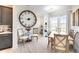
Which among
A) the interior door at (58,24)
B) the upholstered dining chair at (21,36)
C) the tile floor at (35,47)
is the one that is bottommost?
the tile floor at (35,47)

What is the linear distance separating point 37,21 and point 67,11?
1016 mm

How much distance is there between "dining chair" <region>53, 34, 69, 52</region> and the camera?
385 cm

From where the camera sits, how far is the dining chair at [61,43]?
385cm

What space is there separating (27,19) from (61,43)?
1.35 metres

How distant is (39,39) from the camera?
13.4ft

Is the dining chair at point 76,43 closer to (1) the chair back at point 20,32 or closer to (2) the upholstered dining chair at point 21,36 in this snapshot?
(2) the upholstered dining chair at point 21,36

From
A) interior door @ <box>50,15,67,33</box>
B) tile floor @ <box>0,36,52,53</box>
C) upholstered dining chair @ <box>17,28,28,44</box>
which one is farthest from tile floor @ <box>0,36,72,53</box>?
interior door @ <box>50,15,67,33</box>

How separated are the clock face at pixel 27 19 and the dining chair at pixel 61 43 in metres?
0.88

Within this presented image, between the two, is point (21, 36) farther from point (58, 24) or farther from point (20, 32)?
point (58, 24)

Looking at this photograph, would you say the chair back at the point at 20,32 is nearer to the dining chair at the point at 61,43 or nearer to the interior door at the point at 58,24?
the interior door at the point at 58,24

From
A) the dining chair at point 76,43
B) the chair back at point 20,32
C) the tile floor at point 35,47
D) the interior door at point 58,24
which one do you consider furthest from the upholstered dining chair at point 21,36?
the dining chair at point 76,43

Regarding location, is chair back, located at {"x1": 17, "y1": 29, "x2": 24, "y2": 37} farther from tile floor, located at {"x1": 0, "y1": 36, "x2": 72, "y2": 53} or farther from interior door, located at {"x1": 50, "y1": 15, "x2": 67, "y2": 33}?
interior door, located at {"x1": 50, "y1": 15, "x2": 67, "y2": 33}

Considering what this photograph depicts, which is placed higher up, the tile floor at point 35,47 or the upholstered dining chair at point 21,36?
the upholstered dining chair at point 21,36

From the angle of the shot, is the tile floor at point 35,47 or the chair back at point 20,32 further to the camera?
the chair back at point 20,32
